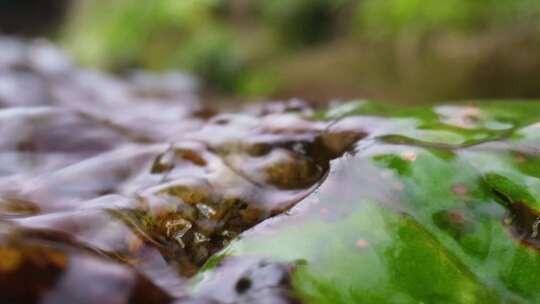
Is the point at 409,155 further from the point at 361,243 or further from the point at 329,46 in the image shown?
the point at 329,46

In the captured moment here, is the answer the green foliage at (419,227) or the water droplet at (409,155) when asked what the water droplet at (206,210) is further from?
the water droplet at (409,155)

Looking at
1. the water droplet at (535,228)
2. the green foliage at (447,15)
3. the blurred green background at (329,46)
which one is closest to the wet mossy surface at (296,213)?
the water droplet at (535,228)

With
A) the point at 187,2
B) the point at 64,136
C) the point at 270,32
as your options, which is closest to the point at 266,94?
the point at 270,32

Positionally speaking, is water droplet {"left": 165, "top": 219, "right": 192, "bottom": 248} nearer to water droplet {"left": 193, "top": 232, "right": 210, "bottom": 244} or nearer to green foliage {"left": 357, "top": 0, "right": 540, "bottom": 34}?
water droplet {"left": 193, "top": 232, "right": 210, "bottom": 244}

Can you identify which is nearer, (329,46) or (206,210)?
(206,210)

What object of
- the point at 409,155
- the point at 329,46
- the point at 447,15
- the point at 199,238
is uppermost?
the point at 409,155

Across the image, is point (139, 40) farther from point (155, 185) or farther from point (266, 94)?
point (155, 185)

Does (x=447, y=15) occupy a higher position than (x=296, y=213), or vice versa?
(x=296, y=213)

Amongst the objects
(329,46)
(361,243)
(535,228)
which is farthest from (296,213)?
(329,46)

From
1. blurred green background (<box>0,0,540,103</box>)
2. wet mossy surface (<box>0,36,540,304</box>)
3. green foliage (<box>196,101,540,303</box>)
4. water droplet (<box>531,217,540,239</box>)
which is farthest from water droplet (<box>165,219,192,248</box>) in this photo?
blurred green background (<box>0,0,540,103</box>)
